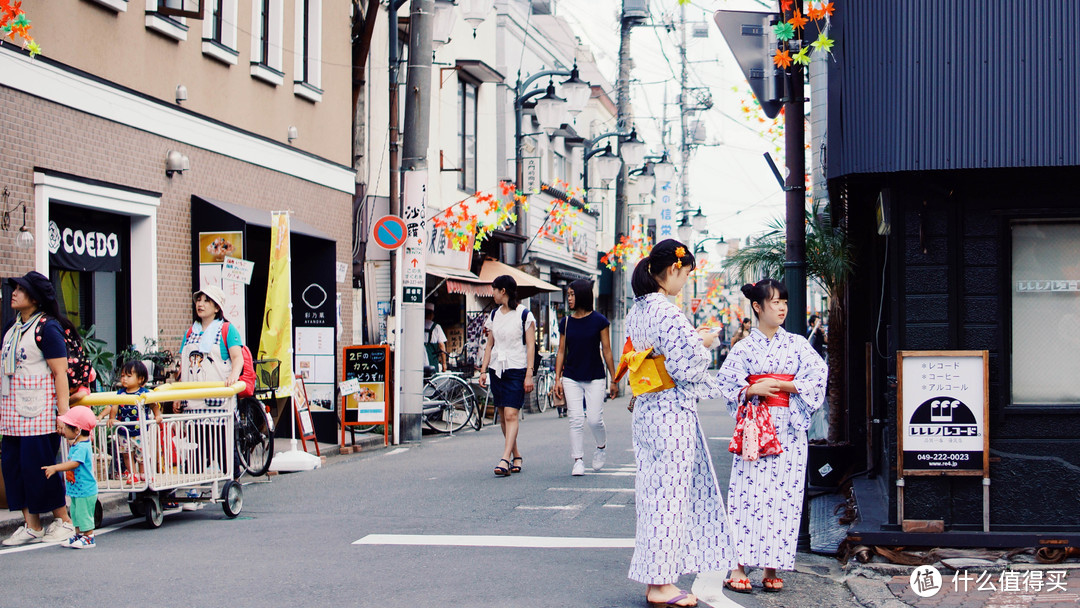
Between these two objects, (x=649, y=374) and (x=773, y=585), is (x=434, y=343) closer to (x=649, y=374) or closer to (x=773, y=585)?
(x=773, y=585)

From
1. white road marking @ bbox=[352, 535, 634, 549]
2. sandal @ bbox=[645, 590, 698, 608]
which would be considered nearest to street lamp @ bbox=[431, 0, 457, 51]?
white road marking @ bbox=[352, 535, 634, 549]

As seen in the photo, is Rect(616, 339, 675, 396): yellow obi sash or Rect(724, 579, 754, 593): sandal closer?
Rect(616, 339, 675, 396): yellow obi sash

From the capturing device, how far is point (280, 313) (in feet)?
41.1

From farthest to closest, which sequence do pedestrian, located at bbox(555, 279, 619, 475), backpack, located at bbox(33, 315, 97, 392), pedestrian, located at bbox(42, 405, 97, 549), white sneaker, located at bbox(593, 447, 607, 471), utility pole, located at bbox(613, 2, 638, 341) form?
utility pole, located at bbox(613, 2, 638, 341) → white sneaker, located at bbox(593, 447, 607, 471) → pedestrian, located at bbox(555, 279, 619, 475) → backpack, located at bbox(33, 315, 97, 392) → pedestrian, located at bbox(42, 405, 97, 549)

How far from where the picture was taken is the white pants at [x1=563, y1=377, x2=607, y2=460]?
11.0 m

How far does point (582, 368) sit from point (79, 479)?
4.93 m

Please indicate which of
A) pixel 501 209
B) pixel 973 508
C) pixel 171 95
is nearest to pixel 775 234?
pixel 973 508

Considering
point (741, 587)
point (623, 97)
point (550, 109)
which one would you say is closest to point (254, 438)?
point (741, 587)

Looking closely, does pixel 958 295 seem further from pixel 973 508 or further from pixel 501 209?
pixel 501 209

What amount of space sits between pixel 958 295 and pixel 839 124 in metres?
1.29

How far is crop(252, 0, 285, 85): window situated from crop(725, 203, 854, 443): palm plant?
21.6ft

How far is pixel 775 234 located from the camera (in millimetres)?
10648

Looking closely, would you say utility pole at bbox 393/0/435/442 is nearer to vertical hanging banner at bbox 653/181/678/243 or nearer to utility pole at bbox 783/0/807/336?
utility pole at bbox 783/0/807/336

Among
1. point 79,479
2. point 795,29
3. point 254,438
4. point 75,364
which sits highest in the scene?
point 795,29
